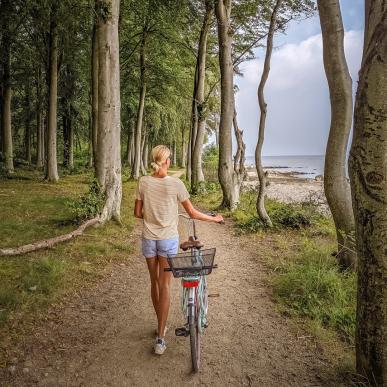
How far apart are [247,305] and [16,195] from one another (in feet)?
36.0

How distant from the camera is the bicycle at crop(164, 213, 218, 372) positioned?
11.1 feet

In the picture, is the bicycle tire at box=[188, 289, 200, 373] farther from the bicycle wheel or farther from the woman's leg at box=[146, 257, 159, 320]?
the woman's leg at box=[146, 257, 159, 320]

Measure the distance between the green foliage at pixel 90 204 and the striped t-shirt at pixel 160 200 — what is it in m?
5.53

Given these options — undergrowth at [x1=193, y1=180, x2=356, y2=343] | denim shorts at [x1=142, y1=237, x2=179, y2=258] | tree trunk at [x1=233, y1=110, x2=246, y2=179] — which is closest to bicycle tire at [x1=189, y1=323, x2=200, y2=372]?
denim shorts at [x1=142, y1=237, x2=179, y2=258]

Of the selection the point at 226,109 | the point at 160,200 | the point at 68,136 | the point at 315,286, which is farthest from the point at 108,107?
the point at 68,136

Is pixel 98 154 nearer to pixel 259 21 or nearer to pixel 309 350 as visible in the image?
pixel 309 350

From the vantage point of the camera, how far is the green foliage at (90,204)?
8.95 meters

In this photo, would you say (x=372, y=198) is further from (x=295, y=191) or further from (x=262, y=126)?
(x=295, y=191)

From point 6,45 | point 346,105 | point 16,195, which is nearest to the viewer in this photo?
point 346,105

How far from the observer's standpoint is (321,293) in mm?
5516

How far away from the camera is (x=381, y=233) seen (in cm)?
324

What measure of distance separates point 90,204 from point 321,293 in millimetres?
6103

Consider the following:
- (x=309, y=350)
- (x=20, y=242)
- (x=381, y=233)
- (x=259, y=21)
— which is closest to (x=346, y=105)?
(x=381, y=233)

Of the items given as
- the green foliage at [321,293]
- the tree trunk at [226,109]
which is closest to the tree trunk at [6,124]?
the tree trunk at [226,109]
